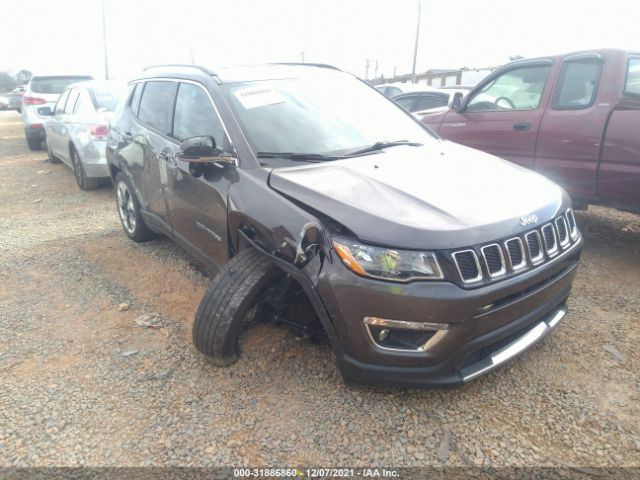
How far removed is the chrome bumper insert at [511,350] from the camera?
90.7 inches

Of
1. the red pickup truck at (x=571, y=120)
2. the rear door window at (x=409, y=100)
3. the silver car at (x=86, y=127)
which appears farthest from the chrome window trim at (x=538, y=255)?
the rear door window at (x=409, y=100)

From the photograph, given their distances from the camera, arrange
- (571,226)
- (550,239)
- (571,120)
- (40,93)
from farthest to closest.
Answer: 1. (40,93)
2. (571,120)
3. (571,226)
4. (550,239)

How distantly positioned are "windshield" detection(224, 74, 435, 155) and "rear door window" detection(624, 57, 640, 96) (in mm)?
1952

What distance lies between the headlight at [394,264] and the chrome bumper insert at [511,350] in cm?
53

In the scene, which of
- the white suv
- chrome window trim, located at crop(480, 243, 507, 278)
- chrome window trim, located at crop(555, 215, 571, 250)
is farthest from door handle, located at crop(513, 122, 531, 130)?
the white suv

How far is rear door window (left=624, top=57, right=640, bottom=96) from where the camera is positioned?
13.5 feet

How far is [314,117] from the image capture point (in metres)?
3.20

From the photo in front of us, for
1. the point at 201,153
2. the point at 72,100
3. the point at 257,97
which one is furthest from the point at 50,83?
the point at 201,153

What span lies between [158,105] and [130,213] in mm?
1346

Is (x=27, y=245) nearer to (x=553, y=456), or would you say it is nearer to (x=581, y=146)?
(x=553, y=456)

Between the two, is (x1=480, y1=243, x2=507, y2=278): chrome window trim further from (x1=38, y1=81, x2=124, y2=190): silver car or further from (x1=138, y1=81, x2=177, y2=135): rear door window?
(x1=38, y1=81, x2=124, y2=190): silver car

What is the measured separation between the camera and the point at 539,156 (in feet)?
15.3

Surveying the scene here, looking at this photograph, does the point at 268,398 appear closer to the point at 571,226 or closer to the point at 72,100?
the point at 571,226

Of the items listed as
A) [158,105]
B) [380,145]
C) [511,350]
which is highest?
[158,105]
